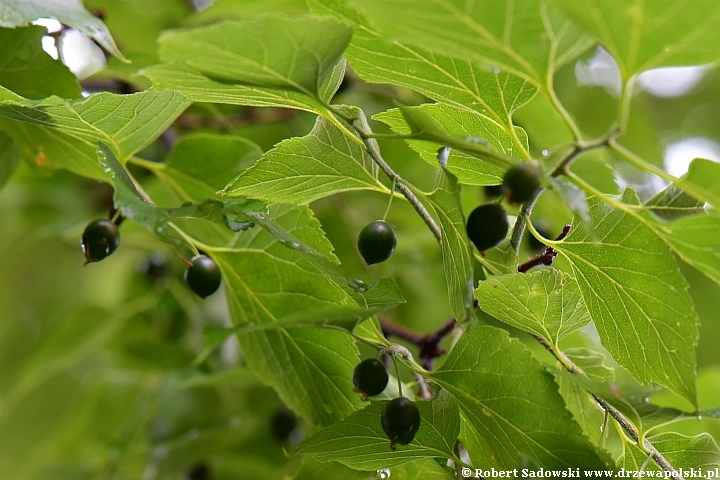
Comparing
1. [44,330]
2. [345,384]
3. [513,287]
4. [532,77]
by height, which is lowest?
[44,330]

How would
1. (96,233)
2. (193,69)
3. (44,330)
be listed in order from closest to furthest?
(193,69)
(96,233)
(44,330)

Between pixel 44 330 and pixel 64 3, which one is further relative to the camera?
Result: pixel 44 330

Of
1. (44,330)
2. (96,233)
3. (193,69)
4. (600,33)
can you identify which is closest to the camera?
(600,33)

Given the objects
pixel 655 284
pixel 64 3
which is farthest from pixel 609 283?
pixel 64 3

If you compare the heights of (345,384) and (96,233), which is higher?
(96,233)

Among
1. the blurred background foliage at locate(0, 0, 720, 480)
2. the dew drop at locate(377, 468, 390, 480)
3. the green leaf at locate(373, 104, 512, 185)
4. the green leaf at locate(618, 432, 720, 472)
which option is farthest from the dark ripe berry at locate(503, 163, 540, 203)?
the blurred background foliage at locate(0, 0, 720, 480)

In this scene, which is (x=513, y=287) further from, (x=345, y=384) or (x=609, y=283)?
(x=345, y=384)

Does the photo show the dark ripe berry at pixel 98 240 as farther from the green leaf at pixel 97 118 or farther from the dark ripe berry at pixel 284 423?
the dark ripe berry at pixel 284 423

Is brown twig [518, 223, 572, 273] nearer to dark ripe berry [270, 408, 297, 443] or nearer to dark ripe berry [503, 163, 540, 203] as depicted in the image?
dark ripe berry [503, 163, 540, 203]
